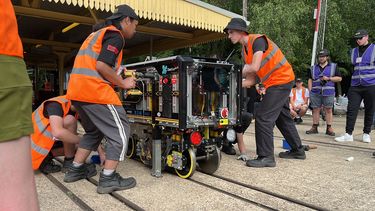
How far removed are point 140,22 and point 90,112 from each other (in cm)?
590

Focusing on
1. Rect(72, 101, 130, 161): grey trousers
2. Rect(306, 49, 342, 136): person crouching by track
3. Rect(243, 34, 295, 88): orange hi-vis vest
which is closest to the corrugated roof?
Rect(306, 49, 342, 136): person crouching by track

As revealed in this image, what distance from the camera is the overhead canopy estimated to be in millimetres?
6984

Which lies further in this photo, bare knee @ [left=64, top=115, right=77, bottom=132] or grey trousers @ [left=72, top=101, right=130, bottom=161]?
bare knee @ [left=64, top=115, right=77, bottom=132]

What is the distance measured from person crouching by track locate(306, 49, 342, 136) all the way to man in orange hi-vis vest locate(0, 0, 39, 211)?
7715 millimetres

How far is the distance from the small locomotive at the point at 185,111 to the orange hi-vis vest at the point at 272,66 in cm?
58

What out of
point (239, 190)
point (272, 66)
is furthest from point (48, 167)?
point (272, 66)

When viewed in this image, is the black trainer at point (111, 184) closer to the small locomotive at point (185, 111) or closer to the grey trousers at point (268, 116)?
the small locomotive at point (185, 111)

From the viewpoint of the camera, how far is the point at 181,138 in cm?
416

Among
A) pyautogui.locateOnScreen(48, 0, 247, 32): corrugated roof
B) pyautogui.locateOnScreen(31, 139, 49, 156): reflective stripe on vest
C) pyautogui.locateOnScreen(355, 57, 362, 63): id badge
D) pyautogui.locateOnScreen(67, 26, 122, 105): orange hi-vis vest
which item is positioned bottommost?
pyautogui.locateOnScreen(31, 139, 49, 156): reflective stripe on vest

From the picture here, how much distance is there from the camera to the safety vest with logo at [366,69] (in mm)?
6824

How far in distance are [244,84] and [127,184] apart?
209 cm

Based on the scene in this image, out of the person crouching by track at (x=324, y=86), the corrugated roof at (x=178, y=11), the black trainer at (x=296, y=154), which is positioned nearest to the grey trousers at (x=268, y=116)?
the black trainer at (x=296, y=154)

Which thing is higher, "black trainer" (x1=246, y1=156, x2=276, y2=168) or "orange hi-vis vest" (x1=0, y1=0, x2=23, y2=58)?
"orange hi-vis vest" (x1=0, y1=0, x2=23, y2=58)

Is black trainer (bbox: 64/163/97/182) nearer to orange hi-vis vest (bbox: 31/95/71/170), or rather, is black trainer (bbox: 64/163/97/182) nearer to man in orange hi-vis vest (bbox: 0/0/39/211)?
orange hi-vis vest (bbox: 31/95/71/170)
